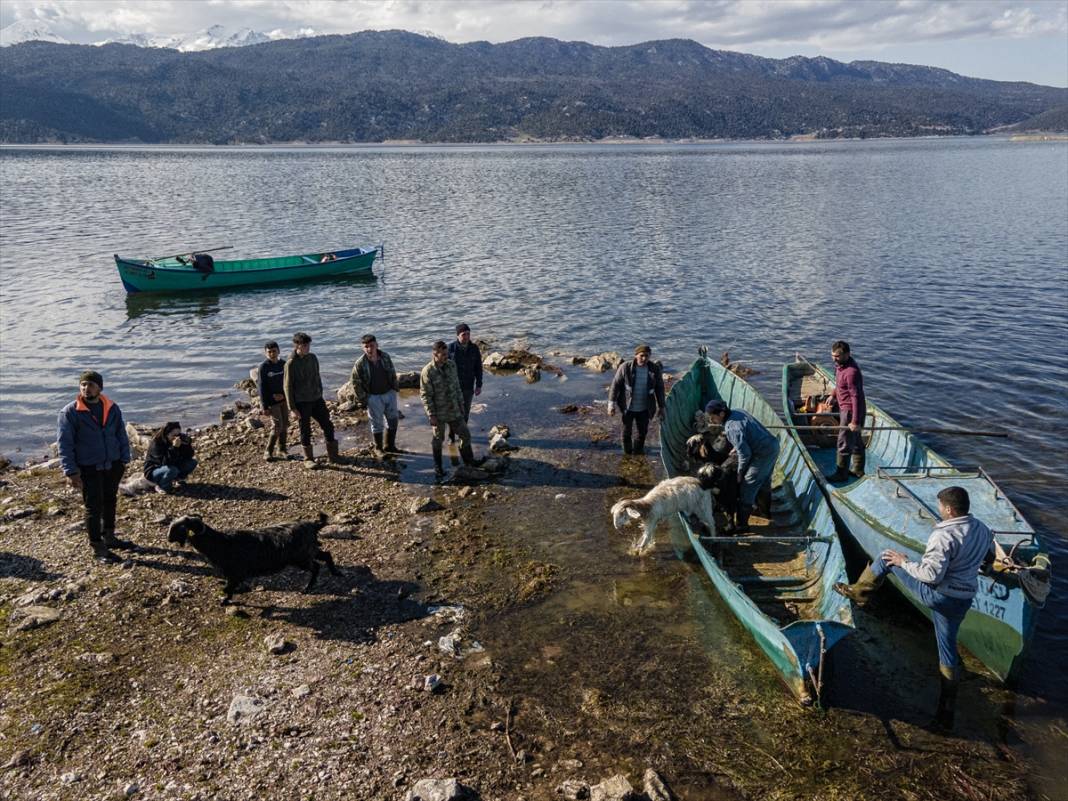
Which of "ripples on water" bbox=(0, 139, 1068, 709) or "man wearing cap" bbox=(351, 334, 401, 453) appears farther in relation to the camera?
"ripples on water" bbox=(0, 139, 1068, 709)

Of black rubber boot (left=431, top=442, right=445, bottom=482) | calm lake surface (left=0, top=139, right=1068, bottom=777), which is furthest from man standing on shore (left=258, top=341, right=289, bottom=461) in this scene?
calm lake surface (left=0, top=139, right=1068, bottom=777)

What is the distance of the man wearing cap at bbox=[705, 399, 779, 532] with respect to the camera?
432 inches

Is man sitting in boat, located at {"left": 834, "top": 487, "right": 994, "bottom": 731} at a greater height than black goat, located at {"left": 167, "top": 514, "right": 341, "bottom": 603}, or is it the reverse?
man sitting in boat, located at {"left": 834, "top": 487, "right": 994, "bottom": 731}

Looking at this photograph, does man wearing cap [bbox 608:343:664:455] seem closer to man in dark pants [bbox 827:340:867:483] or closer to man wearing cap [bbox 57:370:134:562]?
man in dark pants [bbox 827:340:867:483]

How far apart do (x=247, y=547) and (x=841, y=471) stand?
10.6 metres

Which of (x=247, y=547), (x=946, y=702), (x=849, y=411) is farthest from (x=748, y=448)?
(x=247, y=547)

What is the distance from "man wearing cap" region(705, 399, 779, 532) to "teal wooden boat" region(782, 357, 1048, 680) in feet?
3.94

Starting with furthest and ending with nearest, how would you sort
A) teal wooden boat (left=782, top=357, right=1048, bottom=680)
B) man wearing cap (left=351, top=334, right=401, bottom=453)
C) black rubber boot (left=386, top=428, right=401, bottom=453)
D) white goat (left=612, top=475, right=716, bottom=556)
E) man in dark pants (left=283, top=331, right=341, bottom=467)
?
black rubber boot (left=386, top=428, right=401, bottom=453)
man wearing cap (left=351, top=334, right=401, bottom=453)
man in dark pants (left=283, top=331, right=341, bottom=467)
white goat (left=612, top=475, right=716, bottom=556)
teal wooden boat (left=782, top=357, right=1048, bottom=680)

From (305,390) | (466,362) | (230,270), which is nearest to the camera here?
(305,390)

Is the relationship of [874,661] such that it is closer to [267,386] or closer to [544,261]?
[267,386]

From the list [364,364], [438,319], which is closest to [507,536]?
[364,364]

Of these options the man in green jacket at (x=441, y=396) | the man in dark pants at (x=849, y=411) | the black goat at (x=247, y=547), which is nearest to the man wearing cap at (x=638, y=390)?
the man in green jacket at (x=441, y=396)

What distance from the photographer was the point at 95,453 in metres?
10.1

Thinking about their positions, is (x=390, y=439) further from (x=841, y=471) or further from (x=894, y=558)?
(x=894, y=558)
